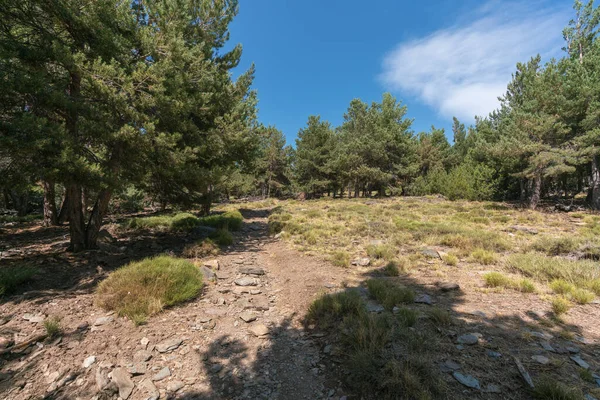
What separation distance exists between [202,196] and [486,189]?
27599 mm

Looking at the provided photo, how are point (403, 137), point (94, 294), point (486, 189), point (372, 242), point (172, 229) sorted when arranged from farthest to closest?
point (403, 137) → point (486, 189) → point (172, 229) → point (372, 242) → point (94, 294)

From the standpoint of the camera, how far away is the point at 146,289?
498 cm

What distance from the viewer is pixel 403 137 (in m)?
34.6

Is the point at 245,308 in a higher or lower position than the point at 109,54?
lower

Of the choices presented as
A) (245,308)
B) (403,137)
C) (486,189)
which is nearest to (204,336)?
(245,308)

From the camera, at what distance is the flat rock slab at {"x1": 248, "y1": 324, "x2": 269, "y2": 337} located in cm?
440

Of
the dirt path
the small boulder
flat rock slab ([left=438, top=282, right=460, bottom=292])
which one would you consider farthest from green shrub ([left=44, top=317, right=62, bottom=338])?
flat rock slab ([left=438, top=282, right=460, bottom=292])

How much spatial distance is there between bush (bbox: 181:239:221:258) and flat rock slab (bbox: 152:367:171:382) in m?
5.11

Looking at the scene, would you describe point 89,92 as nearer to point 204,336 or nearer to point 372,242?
point 204,336

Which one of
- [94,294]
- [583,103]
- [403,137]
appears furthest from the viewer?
[403,137]

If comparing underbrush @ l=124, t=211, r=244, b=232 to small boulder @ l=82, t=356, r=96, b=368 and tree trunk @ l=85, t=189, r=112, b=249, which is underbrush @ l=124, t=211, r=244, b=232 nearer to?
tree trunk @ l=85, t=189, r=112, b=249

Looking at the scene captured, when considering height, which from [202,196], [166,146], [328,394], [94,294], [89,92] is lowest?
[328,394]

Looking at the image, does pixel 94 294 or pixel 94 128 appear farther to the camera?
pixel 94 128

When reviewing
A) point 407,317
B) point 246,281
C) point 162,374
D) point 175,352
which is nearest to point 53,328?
point 175,352
